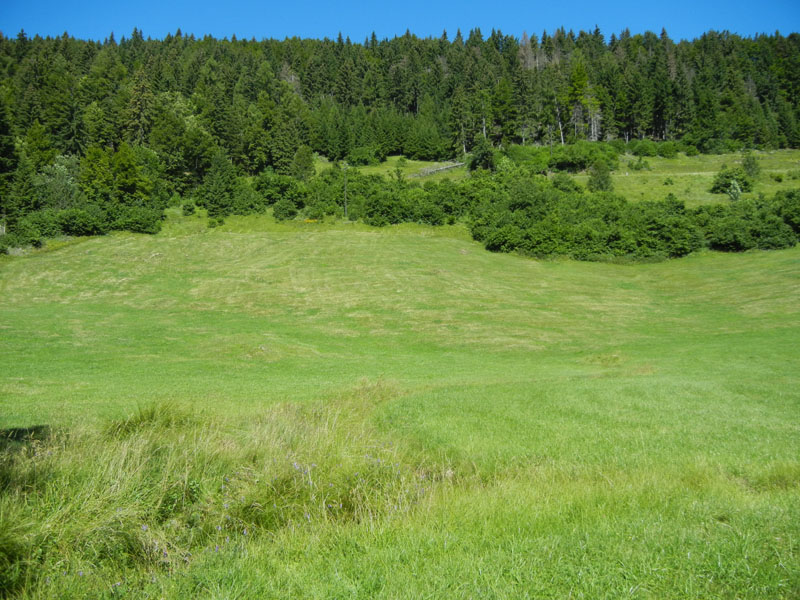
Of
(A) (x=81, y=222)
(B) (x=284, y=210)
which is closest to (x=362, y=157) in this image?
(B) (x=284, y=210)

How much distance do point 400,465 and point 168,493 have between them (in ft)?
11.1

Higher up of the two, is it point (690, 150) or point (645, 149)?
point (645, 149)

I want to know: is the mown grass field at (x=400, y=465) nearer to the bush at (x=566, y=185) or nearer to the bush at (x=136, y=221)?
the bush at (x=136, y=221)

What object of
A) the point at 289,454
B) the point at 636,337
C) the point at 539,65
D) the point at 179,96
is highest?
the point at 539,65

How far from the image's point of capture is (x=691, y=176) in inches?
3162

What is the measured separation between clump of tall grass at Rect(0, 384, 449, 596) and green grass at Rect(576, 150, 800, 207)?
238ft

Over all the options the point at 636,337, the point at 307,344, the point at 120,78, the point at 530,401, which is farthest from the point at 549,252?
the point at 120,78

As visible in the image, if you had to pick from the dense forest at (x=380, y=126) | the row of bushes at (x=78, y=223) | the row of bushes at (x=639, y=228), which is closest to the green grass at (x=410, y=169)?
the dense forest at (x=380, y=126)

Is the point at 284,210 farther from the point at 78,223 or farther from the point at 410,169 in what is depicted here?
the point at 410,169

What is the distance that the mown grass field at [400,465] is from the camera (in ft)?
14.8

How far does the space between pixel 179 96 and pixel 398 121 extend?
4523 centimetres

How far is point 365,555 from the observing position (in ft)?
16.1

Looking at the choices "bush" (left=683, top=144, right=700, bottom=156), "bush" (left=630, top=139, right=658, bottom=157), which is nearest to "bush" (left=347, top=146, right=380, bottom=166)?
"bush" (left=630, top=139, right=658, bottom=157)

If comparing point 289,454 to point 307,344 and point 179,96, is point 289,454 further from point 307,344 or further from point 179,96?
point 179,96
